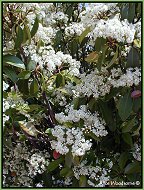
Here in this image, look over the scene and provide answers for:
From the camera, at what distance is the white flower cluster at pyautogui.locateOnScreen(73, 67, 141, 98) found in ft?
7.45

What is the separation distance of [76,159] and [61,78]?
582mm

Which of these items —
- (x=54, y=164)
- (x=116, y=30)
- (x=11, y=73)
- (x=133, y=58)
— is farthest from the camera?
(x=54, y=164)

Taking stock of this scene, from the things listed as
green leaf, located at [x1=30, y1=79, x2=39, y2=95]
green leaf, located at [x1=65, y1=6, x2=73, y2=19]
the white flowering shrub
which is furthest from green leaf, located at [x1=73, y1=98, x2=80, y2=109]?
green leaf, located at [x1=65, y1=6, x2=73, y2=19]

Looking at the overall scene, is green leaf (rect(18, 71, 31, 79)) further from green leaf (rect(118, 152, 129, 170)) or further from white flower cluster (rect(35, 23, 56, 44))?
green leaf (rect(118, 152, 129, 170))

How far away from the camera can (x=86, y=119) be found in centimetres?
248

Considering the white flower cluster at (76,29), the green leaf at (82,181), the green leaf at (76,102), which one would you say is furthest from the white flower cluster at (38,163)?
the white flower cluster at (76,29)

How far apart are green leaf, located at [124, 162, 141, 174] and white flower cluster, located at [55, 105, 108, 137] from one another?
29cm

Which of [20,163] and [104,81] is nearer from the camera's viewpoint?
[104,81]

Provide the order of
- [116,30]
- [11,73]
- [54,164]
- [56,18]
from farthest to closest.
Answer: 1. [56,18]
2. [54,164]
3. [11,73]
4. [116,30]

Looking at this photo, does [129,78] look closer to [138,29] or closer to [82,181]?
[138,29]

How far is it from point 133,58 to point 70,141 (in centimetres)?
65

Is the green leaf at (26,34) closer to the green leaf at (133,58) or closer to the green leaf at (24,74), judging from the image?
the green leaf at (24,74)

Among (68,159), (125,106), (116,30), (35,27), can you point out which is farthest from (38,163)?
(116,30)

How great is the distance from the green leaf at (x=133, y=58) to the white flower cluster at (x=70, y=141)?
1.74 feet
